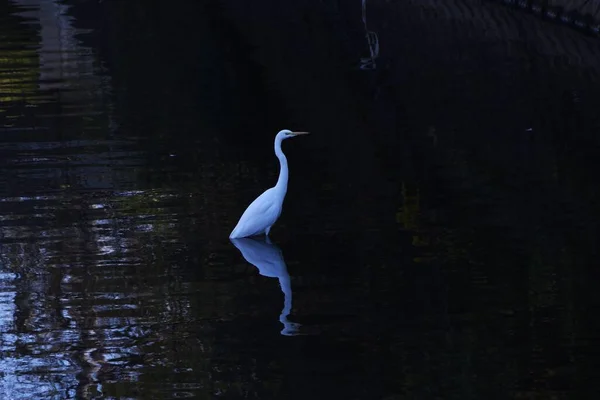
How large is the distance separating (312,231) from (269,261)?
1.08 m

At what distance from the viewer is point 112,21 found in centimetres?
3866

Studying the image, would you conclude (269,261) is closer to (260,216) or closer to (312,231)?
(260,216)

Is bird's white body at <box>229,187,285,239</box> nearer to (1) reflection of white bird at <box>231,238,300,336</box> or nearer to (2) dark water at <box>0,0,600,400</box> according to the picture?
(1) reflection of white bird at <box>231,238,300,336</box>

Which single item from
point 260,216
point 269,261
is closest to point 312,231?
point 260,216

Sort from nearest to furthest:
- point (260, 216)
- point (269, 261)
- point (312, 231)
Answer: point (269, 261) < point (260, 216) < point (312, 231)

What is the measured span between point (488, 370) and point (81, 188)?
773cm

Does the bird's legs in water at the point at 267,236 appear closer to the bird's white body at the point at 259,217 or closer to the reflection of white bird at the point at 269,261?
the reflection of white bird at the point at 269,261

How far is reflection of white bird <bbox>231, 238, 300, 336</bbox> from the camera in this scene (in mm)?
11289

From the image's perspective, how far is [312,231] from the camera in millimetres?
13633

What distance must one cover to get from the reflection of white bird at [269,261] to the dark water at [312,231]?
41 mm

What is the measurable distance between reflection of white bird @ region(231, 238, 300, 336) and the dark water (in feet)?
0.13

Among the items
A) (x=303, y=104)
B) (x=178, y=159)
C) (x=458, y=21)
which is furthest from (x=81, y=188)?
(x=458, y=21)

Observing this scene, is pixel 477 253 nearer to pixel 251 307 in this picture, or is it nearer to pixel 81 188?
pixel 251 307

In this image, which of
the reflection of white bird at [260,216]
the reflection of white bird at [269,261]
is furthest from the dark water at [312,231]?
the reflection of white bird at [260,216]
